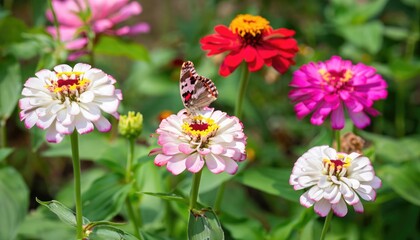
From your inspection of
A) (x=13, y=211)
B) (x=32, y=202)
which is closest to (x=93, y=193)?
(x=13, y=211)

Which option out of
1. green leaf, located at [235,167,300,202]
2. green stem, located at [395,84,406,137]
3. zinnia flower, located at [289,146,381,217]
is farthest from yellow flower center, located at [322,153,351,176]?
green stem, located at [395,84,406,137]

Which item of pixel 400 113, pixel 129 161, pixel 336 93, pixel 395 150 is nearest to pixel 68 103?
→ pixel 129 161


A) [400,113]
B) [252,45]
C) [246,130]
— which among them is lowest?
[246,130]

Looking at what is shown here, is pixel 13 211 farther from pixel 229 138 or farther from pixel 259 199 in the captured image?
pixel 259 199

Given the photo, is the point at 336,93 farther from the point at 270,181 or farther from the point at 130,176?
the point at 130,176

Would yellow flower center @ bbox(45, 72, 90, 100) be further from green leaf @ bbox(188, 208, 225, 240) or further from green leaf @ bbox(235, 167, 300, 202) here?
green leaf @ bbox(235, 167, 300, 202)

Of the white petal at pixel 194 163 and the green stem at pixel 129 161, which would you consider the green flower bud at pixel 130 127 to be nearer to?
the green stem at pixel 129 161
